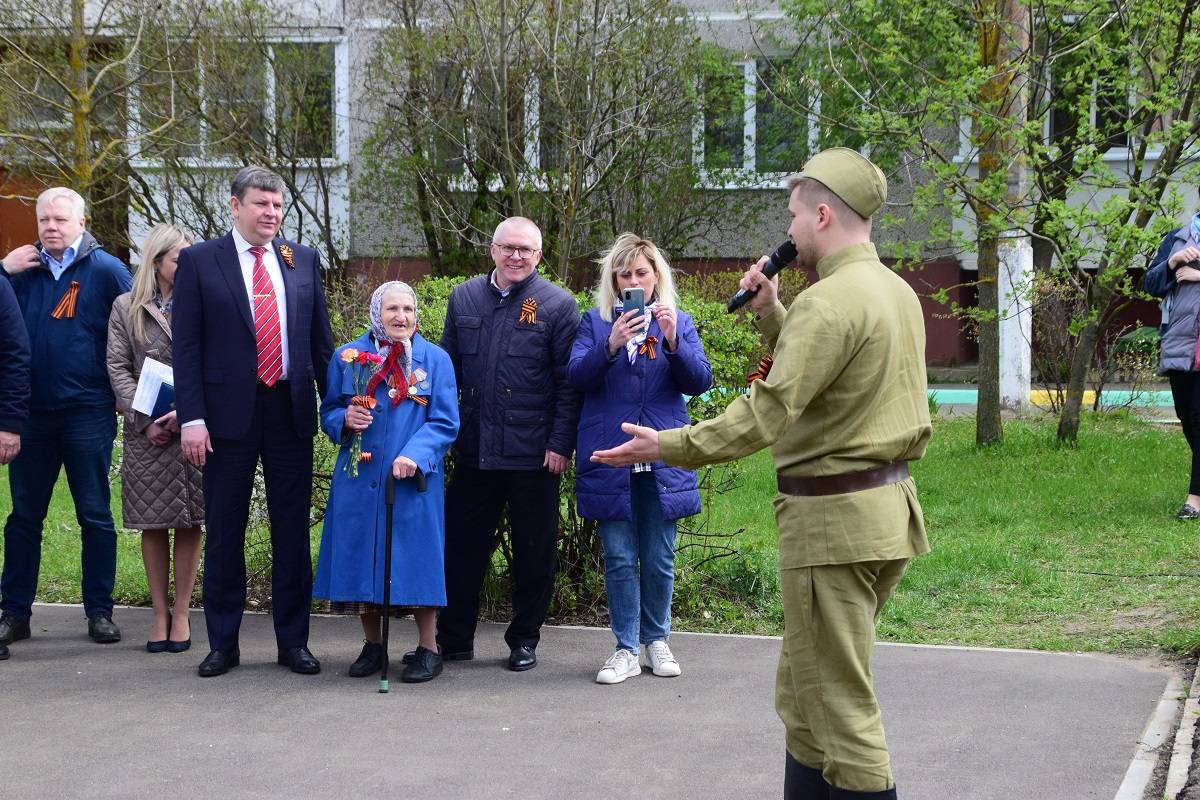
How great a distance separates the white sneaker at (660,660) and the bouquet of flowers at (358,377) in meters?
1.58

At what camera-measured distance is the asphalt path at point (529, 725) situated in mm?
5102

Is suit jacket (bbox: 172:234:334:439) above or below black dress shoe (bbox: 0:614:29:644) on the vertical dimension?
above

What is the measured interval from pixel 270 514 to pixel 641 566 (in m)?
1.79

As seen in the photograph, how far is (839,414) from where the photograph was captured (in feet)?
13.3

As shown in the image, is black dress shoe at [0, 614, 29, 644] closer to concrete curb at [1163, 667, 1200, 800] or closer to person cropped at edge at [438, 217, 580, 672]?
person cropped at edge at [438, 217, 580, 672]

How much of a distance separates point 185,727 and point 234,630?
38.9 inches

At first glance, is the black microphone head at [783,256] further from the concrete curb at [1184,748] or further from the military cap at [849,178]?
the concrete curb at [1184,748]

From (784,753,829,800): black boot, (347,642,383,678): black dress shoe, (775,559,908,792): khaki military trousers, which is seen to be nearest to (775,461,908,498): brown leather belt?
(775,559,908,792): khaki military trousers

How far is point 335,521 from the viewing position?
21.9 feet

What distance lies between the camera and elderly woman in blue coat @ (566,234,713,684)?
257 inches

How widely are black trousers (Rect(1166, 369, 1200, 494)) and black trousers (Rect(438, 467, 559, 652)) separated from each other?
16.7ft

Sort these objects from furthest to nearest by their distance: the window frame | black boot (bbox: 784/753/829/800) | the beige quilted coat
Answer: the window frame
the beige quilted coat
black boot (bbox: 784/753/829/800)

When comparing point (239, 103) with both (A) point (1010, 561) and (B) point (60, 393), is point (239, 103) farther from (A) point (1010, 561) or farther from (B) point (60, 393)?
(A) point (1010, 561)

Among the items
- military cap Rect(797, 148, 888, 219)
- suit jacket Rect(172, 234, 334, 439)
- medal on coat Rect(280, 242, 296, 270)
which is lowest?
suit jacket Rect(172, 234, 334, 439)
